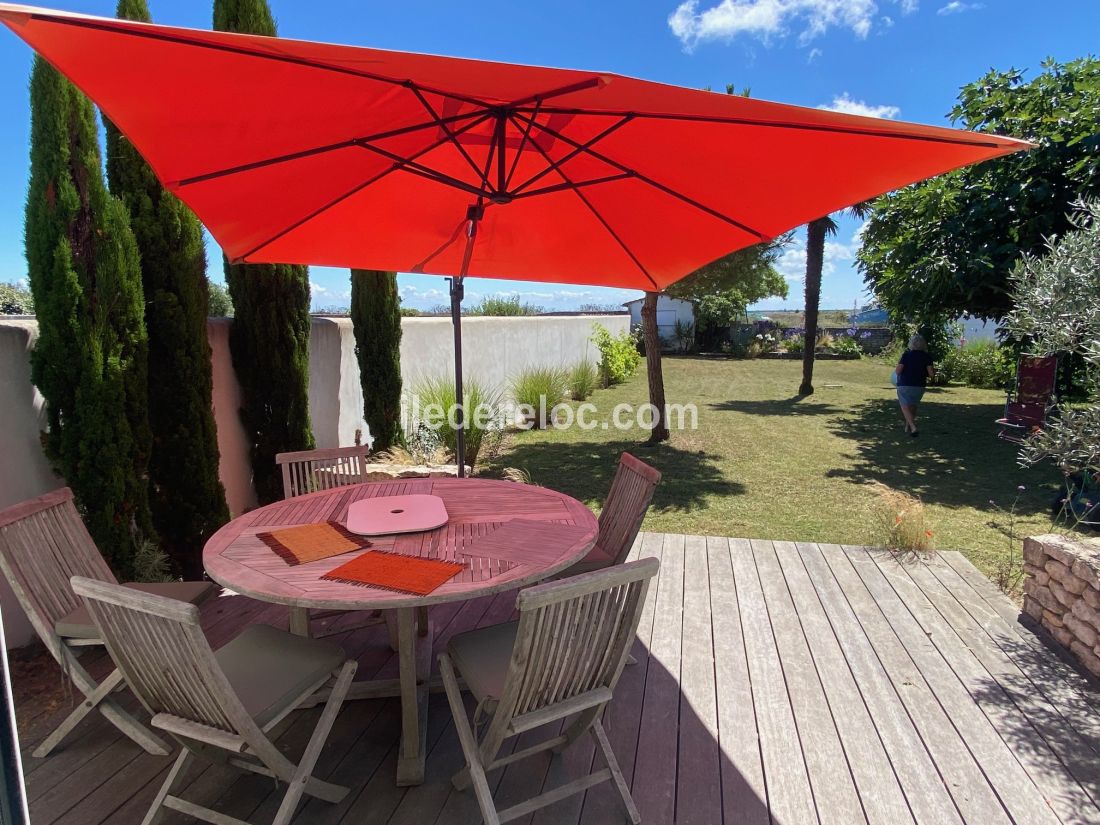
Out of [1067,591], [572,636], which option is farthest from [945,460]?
[572,636]

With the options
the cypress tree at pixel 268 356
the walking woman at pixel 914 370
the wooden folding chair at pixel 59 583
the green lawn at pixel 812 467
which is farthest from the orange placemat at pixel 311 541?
the walking woman at pixel 914 370

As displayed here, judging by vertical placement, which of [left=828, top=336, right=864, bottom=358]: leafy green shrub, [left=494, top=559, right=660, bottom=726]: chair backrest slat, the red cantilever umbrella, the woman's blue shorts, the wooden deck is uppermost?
the red cantilever umbrella

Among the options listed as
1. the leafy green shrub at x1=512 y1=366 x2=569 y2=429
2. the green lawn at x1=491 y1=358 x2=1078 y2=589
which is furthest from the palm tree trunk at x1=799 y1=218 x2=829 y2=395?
the leafy green shrub at x1=512 y1=366 x2=569 y2=429

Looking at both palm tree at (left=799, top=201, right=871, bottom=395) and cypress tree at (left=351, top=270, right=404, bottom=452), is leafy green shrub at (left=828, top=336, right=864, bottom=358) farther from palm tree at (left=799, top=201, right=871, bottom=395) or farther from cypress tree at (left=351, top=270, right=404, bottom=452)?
cypress tree at (left=351, top=270, right=404, bottom=452)

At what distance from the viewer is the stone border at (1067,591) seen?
281cm

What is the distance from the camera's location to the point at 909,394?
28.2ft

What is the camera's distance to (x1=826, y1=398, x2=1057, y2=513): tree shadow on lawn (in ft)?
20.6

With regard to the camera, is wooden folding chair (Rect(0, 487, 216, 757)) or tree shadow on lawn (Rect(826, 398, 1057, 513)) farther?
tree shadow on lawn (Rect(826, 398, 1057, 513))

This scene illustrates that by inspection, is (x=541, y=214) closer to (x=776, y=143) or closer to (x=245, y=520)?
(x=776, y=143)

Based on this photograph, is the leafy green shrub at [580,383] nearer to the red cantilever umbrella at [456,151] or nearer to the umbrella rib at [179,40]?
the red cantilever umbrella at [456,151]

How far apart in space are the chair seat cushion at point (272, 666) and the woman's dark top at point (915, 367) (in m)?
8.70

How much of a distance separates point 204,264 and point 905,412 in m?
9.06

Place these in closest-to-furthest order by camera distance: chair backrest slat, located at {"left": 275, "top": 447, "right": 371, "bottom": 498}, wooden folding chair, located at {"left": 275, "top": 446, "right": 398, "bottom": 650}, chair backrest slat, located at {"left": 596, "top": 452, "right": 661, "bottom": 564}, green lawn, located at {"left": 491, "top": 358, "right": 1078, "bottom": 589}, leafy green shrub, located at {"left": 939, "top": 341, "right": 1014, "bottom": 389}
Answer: chair backrest slat, located at {"left": 596, "top": 452, "right": 661, "bottom": 564} < wooden folding chair, located at {"left": 275, "top": 446, "right": 398, "bottom": 650} < chair backrest slat, located at {"left": 275, "top": 447, "right": 371, "bottom": 498} < green lawn, located at {"left": 491, "top": 358, "right": 1078, "bottom": 589} < leafy green shrub, located at {"left": 939, "top": 341, "right": 1014, "bottom": 389}

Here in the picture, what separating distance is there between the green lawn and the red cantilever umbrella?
2905 mm
